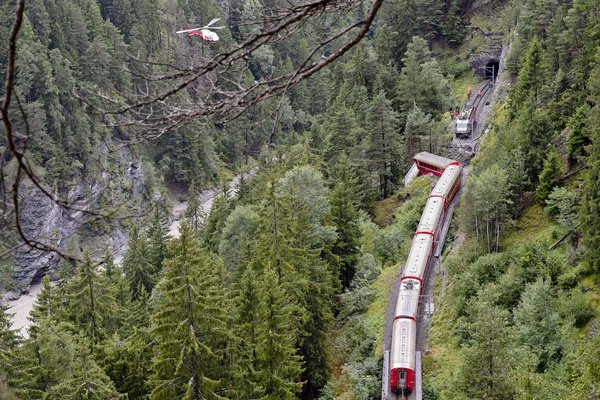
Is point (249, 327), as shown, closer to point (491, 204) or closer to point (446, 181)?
point (491, 204)

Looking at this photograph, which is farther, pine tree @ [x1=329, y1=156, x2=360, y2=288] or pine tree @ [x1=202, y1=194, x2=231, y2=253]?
pine tree @ [x1=202, y1=194, x2=231, y2=253]

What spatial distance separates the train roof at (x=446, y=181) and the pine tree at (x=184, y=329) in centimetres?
2291

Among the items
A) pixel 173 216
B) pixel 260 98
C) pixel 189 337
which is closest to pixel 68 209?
pixel 260 98

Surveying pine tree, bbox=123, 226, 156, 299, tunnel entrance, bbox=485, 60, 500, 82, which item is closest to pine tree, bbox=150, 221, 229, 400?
pine tree, bbox=123, 226, 156, 299

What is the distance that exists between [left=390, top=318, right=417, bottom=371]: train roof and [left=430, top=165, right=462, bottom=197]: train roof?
13.4 m

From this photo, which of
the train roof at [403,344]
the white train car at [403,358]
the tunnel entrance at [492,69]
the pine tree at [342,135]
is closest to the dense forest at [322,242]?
the pine tree at [342,135]

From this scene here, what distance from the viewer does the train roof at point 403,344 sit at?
2620 centimetres

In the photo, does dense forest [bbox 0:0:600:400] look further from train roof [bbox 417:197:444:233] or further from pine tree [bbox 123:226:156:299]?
train roof [bbox 417:197:444:233]

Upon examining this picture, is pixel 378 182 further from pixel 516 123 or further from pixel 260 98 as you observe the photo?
pixel 260 98

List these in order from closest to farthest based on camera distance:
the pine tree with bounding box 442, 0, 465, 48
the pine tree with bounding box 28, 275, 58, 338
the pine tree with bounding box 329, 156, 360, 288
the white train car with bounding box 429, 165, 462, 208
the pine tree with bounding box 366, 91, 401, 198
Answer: the pine tree with bounding box 28, 275, 58, 338, the pine tree with bounding box 329, 156, 360, 288, the white train car with bounding box 429, 165, 462, 208, the pine tree with bounding box 366, 91, 401, 198, the pine tree with bounding box 442, 0, 465, 48

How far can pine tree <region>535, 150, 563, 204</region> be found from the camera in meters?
33.6

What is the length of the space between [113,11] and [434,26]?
141 ft

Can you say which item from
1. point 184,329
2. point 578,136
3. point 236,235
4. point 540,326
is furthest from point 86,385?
point 578,136

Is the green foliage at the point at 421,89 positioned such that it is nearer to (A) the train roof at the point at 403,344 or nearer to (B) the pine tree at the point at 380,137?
(B) the pine tree at the point at 380,137
